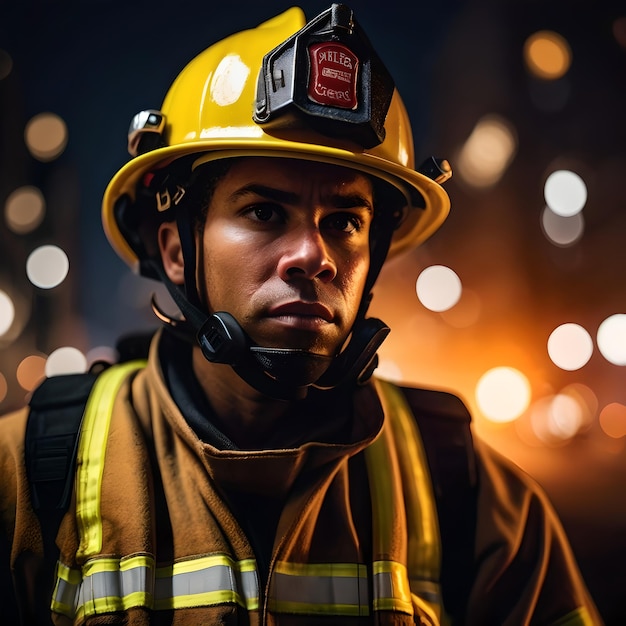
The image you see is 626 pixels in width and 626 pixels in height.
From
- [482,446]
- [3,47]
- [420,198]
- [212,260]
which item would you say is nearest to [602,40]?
[420,198]

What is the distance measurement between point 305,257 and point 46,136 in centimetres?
94

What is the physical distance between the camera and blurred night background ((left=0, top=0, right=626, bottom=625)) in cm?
197

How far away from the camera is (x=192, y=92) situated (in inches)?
66.2

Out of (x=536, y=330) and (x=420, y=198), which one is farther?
(x=536, y=330)

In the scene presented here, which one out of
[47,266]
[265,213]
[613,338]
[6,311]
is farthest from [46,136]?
[613,338]

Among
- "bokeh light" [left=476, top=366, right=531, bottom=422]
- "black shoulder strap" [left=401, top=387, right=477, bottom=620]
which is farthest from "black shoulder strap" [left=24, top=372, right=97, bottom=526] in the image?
"bokeh light" [left=476, top=366, right=531, bottom=422]

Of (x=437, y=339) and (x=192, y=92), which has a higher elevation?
(x=192, y=92)

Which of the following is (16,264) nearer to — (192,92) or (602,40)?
(192,92)

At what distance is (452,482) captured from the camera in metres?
1.79

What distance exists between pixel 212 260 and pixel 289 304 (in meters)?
0.23

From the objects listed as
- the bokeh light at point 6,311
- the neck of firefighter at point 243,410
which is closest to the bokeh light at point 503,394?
the neck of firefighter at point 243,410

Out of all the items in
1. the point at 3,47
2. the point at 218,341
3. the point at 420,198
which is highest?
the point at 3,47

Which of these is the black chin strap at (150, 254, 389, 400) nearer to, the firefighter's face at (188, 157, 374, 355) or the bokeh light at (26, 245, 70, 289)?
the firefighter's face at (188, 157, 374, 355)

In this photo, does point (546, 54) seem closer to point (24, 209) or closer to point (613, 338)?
point (613, 338)
